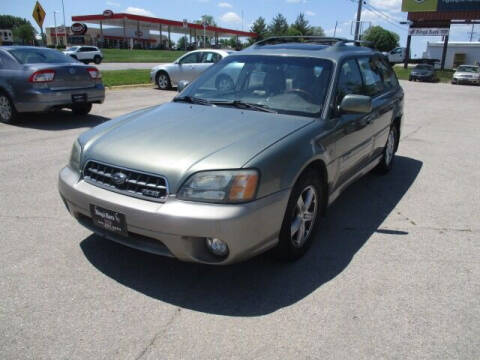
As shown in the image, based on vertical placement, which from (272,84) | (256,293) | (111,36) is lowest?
(256,293)

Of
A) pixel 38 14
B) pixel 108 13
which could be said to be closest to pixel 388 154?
pixel 38 14

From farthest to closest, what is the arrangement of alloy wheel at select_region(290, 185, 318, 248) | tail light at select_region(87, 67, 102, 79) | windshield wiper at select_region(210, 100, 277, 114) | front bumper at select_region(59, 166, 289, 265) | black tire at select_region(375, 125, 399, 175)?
1. tail light at select_region(87, 67, 102, 79)
2. black tire at select_region(375, 125, 399, 175)
3. windshield wiper at select_region(210, 100, 277, 114)
4. alloy wheel at select_region(290, 185, 318, 248)
5. front bumper at select_region(59, 166, 289, 265)

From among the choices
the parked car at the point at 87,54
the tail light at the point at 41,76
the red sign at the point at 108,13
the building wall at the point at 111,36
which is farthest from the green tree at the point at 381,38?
the tail light at the point at 41,76

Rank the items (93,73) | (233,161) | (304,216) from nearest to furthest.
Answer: (233,161)
(304,216)
(93,73)

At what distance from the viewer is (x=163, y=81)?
1616 cm

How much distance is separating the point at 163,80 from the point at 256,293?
46.5 ft

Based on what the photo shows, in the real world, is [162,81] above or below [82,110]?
above

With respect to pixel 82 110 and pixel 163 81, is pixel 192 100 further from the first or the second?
pixel 163 81

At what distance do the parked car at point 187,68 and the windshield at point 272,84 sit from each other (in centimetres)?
1052

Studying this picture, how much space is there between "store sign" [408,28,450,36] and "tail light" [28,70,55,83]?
44.5 metres

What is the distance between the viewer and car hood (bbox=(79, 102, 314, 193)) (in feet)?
9.45

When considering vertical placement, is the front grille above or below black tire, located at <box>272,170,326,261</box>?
above

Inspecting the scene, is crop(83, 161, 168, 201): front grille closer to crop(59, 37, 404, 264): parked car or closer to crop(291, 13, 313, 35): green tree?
crop(59, 37, 404, 264): parked car

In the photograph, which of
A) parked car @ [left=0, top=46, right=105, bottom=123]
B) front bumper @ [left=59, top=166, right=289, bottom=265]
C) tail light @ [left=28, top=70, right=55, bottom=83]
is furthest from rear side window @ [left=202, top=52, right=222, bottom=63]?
front bumper @ [left=59, top=166, right=289, bottom=265]
